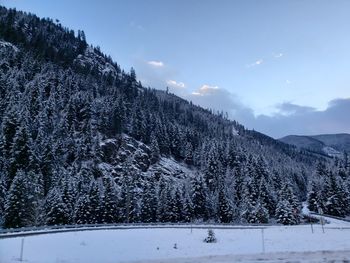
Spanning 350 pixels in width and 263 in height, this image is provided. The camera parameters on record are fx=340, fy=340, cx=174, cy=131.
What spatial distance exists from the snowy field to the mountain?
2331 centimetres

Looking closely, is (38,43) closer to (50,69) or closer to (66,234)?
(50,69)

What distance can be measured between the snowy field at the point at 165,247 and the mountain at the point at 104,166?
76.5 feet

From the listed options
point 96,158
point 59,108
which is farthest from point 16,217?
point 59,108

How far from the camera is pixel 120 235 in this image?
3634cm

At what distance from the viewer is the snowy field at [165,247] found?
69.9 ft

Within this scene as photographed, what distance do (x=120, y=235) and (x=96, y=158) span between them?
74.3 m

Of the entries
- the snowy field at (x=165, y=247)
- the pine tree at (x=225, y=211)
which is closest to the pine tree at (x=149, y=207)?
the pine tree at (x=225, y=211)

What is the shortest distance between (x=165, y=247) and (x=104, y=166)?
8241cm

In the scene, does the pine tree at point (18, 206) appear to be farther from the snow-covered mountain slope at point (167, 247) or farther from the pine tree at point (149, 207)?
the pine tree at point (149, 207)

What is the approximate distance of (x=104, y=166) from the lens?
109562 mm

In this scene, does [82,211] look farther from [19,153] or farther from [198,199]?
[198,199]

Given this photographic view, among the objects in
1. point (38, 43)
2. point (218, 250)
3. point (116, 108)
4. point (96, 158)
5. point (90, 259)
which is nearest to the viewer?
point (90, 259)

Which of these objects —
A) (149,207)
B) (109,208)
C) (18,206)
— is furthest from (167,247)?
(149,207)

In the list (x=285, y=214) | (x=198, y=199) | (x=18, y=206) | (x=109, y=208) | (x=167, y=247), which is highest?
(x=198, y=199)
